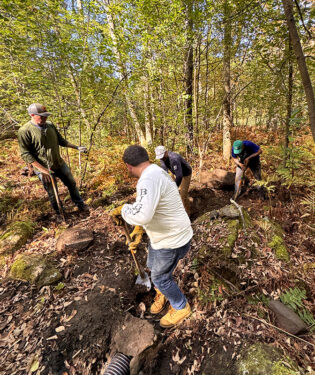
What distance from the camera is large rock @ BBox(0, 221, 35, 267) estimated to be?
149 inches

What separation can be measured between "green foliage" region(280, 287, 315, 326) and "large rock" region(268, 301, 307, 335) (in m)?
0.11

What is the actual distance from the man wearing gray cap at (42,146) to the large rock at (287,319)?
488 cm

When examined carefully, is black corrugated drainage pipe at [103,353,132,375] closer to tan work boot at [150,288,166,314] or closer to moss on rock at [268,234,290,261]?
tan work boot at [150,288,166,314]

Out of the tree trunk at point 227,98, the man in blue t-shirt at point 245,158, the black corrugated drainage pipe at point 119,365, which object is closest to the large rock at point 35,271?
the black corrugated drainage pipe at point 119,365

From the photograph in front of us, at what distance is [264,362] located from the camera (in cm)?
191

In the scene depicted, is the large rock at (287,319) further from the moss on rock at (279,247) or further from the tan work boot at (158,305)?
the tan work boot at (158,305)

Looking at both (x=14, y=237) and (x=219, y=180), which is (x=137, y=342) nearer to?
(x=14, y=237)

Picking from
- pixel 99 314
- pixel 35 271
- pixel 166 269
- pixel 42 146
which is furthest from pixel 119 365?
pixel 42 146

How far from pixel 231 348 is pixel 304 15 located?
5.71 metres

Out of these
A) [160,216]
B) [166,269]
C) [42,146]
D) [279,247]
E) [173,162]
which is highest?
[42,146]

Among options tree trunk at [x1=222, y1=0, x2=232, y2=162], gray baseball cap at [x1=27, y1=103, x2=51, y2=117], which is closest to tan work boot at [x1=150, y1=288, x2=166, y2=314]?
gray baseball cap at [x1=27, y1=103, x2=51, y2=117]

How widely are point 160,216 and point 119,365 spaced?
6.03 ft

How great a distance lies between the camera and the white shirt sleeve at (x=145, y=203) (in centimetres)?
176

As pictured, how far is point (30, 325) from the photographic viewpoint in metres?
2.55
